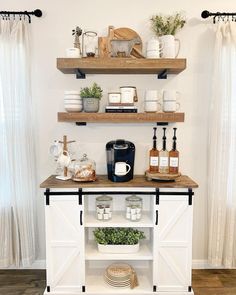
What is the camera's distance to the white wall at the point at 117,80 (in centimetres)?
230

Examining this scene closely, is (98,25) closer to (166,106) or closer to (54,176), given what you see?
(166,106)

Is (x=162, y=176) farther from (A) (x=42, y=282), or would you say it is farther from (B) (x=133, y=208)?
(A) (x=42, y=282)

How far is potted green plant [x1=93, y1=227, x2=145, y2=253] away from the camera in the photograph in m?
2.15

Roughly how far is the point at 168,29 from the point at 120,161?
1.14 metres

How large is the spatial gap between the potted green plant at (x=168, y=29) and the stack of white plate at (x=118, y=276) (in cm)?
176

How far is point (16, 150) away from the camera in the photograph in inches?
89.8

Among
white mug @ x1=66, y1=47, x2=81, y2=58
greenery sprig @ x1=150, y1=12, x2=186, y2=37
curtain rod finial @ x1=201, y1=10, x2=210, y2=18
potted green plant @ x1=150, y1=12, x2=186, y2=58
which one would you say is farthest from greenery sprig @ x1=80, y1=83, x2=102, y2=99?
curtain rod finial @ x1=201, y1=10, x2=210, y2=18

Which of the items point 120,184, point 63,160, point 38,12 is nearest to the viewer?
point 120,184

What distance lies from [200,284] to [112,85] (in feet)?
6.15

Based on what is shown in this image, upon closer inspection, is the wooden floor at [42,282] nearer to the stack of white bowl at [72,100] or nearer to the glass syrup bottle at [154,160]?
the glass syrup bottle at [154,160]

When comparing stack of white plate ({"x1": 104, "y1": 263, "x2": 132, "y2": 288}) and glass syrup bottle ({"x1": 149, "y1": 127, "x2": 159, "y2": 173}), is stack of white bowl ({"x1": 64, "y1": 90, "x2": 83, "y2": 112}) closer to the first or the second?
glass syrup bottle ({"x1": 149, "y1": 127, "x2": 159, "y2": 173})

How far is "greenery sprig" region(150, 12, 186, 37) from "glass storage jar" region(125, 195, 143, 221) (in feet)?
4.52

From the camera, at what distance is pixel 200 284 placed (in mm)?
2289

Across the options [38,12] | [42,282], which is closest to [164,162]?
[42,282]
